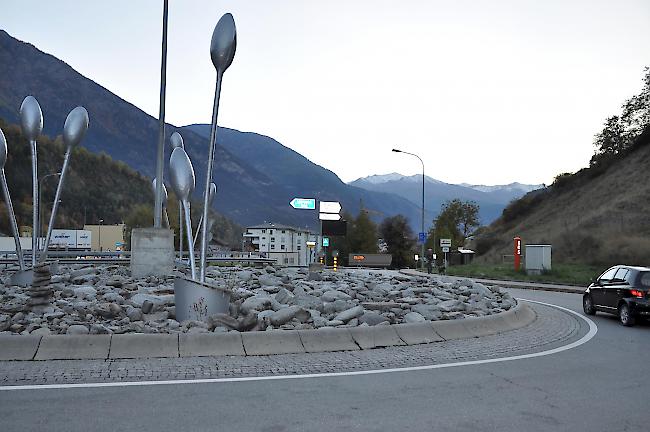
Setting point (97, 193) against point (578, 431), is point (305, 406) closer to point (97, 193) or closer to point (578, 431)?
point (578, 431)

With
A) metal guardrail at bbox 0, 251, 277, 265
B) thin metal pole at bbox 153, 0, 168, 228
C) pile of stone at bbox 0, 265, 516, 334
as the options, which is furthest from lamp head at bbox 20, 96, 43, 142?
metal guardrail at bbox 0, 251, 277, 265

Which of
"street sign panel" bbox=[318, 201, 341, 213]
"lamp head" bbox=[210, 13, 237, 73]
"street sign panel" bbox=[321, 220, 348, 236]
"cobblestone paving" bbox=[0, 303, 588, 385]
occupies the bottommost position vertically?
"cobblestone paving" bbox=[0, 303, 588, 385]

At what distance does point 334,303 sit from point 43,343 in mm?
6155

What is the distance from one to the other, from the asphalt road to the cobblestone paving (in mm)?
599

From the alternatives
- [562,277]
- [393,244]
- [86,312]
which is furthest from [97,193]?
[86,312]

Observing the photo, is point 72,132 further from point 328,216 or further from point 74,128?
point 328,216

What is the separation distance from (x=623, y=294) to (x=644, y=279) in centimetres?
63

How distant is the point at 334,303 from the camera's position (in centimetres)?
1316

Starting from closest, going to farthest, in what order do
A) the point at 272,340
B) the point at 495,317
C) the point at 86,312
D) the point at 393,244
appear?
the point at 272,340, the point at 86,312, the point at 495,317, the point at 393,244

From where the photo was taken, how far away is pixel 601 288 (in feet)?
55.4

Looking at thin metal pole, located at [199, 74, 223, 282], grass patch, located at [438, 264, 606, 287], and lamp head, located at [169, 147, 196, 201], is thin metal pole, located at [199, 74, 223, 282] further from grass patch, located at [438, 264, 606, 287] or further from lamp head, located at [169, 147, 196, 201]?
grass patch, located at [438, 264, 606, 287]

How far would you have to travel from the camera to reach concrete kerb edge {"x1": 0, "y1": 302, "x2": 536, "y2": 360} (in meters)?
9.45

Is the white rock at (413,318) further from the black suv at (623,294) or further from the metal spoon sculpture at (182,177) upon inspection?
the black suv at (623,294)

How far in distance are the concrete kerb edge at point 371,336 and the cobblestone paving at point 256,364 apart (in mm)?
213
